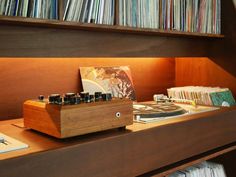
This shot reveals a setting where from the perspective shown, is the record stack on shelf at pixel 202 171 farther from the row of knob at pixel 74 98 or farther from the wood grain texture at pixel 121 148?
the row of knob at pixel 74 98

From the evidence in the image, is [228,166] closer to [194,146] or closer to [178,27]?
[194,146]

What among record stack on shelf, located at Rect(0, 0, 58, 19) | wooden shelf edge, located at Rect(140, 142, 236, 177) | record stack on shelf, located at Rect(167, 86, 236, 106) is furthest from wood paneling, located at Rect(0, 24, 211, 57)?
wooden shelf edge, located at Rect(140, 142, 236, 177)

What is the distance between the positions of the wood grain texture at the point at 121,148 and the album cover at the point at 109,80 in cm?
45

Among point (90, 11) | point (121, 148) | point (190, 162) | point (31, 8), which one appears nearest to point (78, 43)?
point (90, 11)

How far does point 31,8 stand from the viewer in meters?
1.14

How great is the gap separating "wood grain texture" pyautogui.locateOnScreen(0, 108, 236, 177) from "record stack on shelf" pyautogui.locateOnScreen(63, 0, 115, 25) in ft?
1.57

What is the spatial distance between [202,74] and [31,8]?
133 centimetres

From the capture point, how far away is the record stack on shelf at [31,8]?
1.09m

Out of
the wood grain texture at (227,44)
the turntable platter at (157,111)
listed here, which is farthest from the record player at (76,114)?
the wood grain texture at (227,44)

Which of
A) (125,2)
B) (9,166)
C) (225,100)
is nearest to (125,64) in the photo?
(125,2)

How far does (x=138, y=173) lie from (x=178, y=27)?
87 centimetres

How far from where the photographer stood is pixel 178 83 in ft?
7.21

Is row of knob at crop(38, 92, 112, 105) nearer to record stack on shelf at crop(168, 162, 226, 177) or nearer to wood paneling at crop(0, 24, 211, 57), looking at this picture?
wood paneling at crop(0, 24, 211, 57)

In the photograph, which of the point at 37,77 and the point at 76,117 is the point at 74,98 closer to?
the point at 76,117
